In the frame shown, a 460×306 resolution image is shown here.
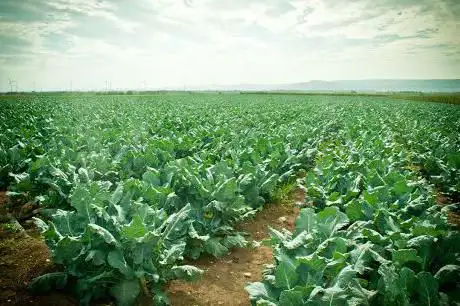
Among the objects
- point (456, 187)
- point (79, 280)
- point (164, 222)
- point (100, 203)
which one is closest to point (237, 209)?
point (164, 222)

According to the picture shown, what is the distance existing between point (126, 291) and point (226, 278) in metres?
1.45

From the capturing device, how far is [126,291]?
128 inches

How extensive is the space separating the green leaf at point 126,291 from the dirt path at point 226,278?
0.61m

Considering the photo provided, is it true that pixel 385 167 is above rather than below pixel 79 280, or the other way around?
above

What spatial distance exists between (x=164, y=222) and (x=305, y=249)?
152 cm

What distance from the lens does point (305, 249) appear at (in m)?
3.38

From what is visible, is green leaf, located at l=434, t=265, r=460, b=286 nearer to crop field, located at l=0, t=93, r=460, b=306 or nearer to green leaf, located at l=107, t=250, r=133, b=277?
crop field, located at l=0, t=93, r=460, b=306

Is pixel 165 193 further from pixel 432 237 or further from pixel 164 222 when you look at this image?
pixel 432 237

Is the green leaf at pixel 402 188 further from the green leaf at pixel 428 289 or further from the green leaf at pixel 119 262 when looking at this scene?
the green leaf at pixel 119 262

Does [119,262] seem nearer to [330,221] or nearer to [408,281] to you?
[330,221]

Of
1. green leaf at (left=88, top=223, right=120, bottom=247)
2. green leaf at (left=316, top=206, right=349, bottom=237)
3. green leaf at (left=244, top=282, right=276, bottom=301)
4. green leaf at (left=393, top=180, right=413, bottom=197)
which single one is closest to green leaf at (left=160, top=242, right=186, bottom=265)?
green leaf at (left=88, top=223, right=120, bottom=247)

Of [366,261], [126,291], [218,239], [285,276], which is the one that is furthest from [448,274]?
[126,291]

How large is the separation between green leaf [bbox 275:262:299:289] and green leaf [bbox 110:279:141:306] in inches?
55.3

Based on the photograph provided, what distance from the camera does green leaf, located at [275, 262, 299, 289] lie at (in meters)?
2.88
